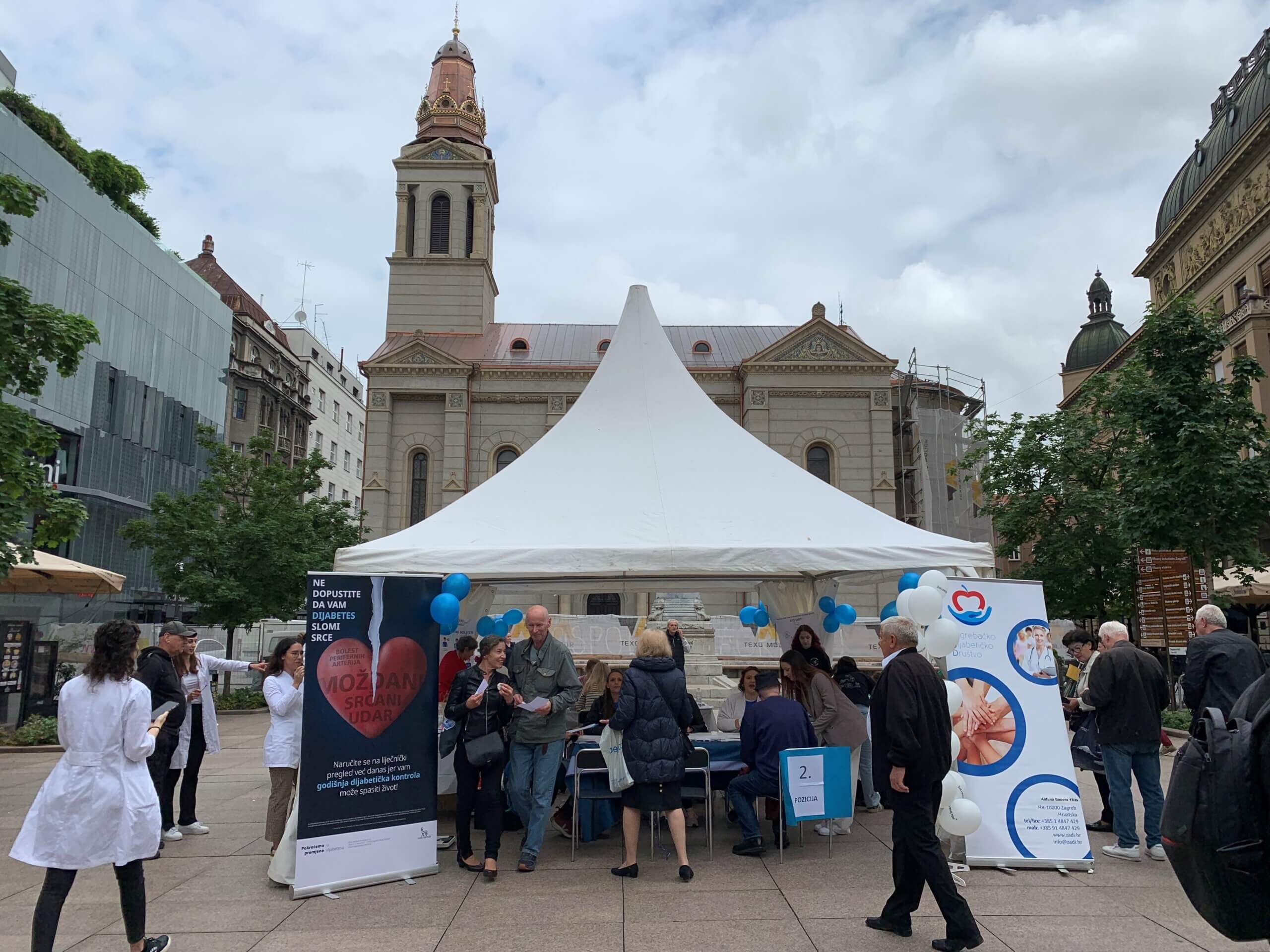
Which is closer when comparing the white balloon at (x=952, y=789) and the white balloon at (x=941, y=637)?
the white balloon at (x=952, y=789)

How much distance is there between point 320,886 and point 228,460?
18.7m

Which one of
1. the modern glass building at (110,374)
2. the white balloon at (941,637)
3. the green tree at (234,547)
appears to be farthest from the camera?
the modern glass building at (110,374)

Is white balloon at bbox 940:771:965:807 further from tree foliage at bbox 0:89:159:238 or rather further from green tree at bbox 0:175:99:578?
tree foliage at bbox 0:89:159:238

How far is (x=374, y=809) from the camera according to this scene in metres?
6.38

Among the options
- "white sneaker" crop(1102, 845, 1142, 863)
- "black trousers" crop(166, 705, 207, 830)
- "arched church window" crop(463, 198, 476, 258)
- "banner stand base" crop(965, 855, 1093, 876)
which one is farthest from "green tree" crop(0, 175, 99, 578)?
"arched church window" crop(463, 198, 476, 258)

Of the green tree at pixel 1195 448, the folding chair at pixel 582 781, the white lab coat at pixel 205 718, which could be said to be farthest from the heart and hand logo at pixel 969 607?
the green tree at pixel 1195 448

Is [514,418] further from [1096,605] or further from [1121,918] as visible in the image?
[1121,918]

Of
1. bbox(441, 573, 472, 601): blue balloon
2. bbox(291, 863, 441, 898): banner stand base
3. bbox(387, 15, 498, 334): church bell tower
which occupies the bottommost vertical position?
bbox(291, 863, 441, 898): banner stand base

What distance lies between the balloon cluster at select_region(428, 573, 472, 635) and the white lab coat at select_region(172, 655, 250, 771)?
202cm

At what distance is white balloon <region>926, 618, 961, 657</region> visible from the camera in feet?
21.3

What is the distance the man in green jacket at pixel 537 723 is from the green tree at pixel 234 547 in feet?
47.5

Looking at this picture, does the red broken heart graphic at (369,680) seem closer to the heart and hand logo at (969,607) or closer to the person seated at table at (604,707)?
the person seated at table at (604,707)

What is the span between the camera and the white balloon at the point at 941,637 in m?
6.50

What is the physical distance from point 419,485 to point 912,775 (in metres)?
32.8
